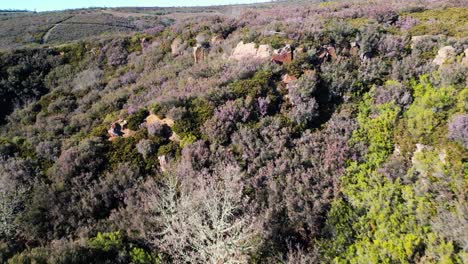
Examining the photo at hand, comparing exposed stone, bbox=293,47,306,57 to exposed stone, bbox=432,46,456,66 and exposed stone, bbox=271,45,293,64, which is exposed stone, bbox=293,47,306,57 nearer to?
exposed stone, bbox=271,45,293,64

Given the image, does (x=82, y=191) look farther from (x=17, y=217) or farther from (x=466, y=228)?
(x=466, y=228)

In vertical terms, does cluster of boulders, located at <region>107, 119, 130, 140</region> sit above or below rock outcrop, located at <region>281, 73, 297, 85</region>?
below

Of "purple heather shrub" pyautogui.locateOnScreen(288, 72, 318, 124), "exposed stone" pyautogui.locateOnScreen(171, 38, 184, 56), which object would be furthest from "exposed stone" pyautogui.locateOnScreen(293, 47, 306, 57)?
"exposed stone" pyautogui.locateOnScreen(171, 38, 184, 56)

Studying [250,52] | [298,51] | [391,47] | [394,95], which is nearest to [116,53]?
[250,52]

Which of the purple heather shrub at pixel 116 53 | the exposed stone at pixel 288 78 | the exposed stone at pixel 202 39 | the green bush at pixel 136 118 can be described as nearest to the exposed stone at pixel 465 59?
the exposed stone at pixel 288 78

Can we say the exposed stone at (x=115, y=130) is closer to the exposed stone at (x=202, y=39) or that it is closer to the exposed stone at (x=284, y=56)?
the exposed stone at (x=284, y=56)

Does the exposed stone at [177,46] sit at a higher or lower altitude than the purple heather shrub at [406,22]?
lower

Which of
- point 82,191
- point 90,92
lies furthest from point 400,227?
point 90,92
